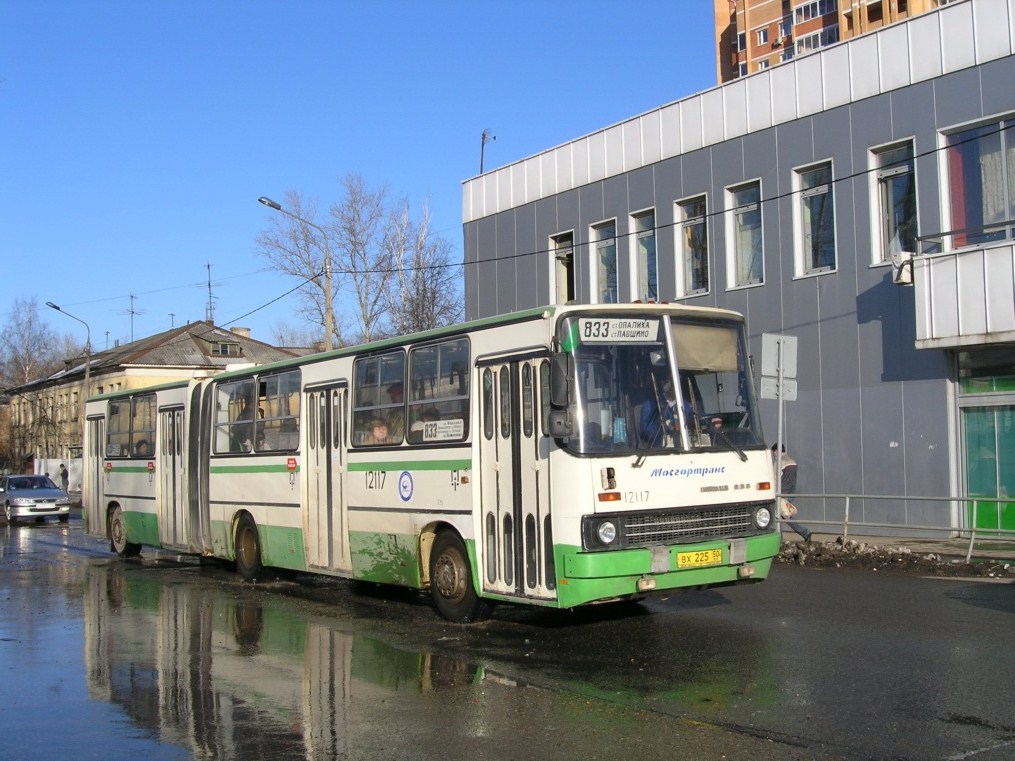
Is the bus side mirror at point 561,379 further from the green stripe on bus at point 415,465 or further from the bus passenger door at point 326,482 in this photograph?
the bus passenger door at point 326,482

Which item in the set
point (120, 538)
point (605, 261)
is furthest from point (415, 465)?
point (605, 261)

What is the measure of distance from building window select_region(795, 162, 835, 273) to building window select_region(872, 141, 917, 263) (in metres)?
1.05

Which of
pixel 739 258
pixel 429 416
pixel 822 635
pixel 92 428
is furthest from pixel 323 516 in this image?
pixel 739 258

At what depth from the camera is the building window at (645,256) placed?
83.7 ft

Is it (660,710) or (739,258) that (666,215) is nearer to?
(739,258)

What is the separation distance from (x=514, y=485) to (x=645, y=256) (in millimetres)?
16345

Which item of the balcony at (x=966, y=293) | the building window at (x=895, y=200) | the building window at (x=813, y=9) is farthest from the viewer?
the building window at (x=813, y=9)

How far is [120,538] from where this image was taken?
67.5 ft

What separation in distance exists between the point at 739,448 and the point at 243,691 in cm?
483

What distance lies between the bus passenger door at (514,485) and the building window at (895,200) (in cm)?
1199

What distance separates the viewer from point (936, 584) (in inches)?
530

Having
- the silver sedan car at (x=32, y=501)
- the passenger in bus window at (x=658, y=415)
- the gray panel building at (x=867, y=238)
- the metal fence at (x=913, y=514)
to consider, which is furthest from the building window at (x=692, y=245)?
the silver sedan car at (x=32, y=501)

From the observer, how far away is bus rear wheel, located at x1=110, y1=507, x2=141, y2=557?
2033 cm

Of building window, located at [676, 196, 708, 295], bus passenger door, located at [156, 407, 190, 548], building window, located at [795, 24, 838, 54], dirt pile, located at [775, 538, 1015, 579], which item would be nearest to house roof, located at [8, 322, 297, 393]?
building window, located at [795, 24, 838, 54]
